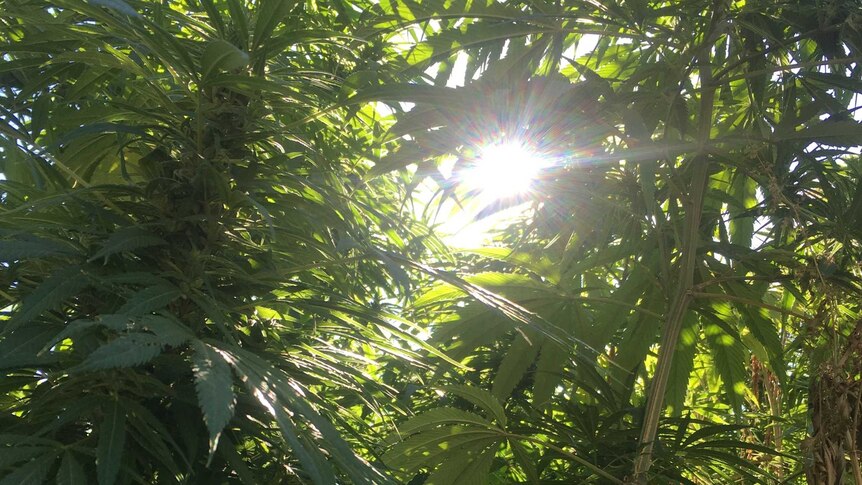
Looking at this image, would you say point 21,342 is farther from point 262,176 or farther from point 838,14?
point 838,14

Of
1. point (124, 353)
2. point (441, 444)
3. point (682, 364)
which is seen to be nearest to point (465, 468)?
point (441, 444)

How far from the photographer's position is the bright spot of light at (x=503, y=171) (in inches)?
31.1

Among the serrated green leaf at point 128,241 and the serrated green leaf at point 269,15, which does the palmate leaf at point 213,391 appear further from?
the serrated green leaf at point 269,15

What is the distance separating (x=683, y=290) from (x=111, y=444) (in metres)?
0.65

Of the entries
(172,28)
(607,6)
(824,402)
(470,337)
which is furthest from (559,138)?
(172,28)

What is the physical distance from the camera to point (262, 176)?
726 millimetres

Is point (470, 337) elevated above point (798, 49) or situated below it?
below

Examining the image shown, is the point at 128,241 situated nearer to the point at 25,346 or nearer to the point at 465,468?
the point at 25,346

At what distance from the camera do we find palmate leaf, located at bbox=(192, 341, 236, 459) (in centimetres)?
37

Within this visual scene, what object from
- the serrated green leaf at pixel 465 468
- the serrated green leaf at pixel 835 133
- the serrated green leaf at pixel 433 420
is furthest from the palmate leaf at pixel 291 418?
the serrated green leaf at pixel 835 133

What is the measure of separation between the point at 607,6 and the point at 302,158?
0.37 meters

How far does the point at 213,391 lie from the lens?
1.30 feet

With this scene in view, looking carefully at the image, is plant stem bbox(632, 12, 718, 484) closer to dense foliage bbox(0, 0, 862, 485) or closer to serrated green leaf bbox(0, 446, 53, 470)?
dense foliage bbox(0, 0, 862, 485)

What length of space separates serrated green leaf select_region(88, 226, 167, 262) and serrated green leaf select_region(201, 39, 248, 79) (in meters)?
0.13
